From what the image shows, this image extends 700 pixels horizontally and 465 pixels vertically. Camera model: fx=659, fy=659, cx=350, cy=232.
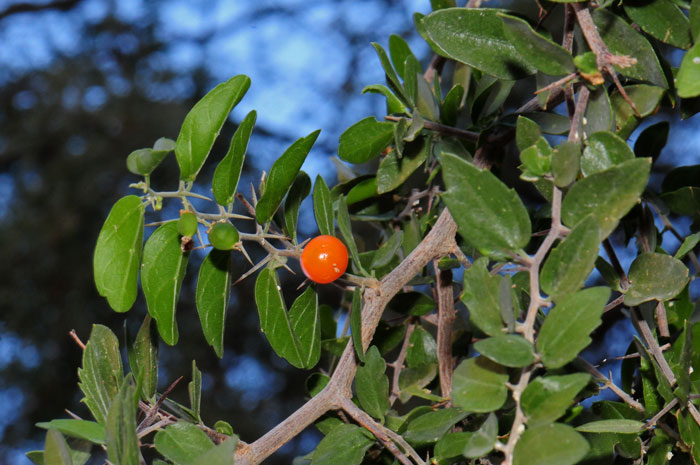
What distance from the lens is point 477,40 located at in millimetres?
385

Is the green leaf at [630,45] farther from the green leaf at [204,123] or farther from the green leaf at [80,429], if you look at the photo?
the green leaf at [80,429]

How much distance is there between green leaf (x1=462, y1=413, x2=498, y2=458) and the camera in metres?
0.26

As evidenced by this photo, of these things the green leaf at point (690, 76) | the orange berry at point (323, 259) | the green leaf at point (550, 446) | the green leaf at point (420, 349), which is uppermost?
the green leaf at point (690, 76)

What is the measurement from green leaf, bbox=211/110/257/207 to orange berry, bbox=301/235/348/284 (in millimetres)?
62

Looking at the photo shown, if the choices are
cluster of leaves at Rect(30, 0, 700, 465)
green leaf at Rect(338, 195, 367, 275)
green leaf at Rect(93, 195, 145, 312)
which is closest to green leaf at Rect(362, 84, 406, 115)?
cluster of leaves at Rect(30, 0, 700, 465)

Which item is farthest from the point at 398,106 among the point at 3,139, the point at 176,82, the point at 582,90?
the point at 3,139

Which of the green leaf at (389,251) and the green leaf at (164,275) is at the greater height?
the green leaf at (164,275)

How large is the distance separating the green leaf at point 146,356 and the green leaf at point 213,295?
0.15 feet

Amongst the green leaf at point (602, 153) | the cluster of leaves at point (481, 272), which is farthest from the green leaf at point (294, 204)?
the green leaf at point (602, 153)

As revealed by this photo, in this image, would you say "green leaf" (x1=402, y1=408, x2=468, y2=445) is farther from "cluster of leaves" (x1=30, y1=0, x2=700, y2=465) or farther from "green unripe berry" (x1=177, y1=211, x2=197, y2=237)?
"green unripe berry" (x1=177, y1=211, x2=197, y2=237)

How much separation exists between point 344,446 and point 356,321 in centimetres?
8

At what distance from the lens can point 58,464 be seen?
0.35m

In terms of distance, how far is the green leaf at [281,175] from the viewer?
415 mm

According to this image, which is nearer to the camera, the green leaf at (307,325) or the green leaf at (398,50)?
the green leaf at (307,325)
